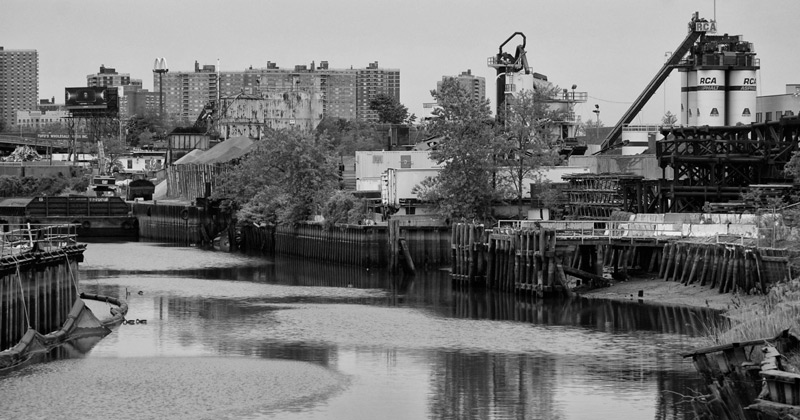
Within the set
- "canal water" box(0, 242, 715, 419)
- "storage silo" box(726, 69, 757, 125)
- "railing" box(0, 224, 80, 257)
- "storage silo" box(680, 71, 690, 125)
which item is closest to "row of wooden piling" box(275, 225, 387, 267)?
"canal water" box(0, 242, 715, 419)

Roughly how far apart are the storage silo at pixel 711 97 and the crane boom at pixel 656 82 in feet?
61.6

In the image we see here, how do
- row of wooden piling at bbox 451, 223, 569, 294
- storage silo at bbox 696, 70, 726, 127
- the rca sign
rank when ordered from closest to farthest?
row of wooden piling at bbox 451, 223, 569, 294, storage silo at bbox 696, 70, 726, 127, the rca sign

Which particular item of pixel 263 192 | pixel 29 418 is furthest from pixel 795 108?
pixel 29 418

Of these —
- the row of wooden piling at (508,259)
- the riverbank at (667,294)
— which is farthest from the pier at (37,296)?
the riverbank at (667,294)

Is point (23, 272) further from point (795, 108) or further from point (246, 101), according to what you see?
point (246, 101)

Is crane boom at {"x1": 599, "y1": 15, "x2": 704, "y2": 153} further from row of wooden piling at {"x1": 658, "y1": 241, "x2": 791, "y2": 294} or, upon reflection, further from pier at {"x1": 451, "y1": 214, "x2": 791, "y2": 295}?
row of wooden piling at {"x1": 658, "y1": 241, "x2": 791, "y2": 294}

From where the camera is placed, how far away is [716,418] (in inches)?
1377

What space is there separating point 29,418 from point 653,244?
42.0 metres

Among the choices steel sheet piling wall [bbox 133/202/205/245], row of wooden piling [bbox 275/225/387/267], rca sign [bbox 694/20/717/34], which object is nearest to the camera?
row of wooden piling [bbox 275/225/387/267]

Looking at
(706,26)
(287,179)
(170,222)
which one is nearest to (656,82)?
(706,26)

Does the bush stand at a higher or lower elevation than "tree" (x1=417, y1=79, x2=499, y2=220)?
lower

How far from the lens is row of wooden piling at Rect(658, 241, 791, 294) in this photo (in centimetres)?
6047

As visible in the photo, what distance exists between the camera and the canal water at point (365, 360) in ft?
137

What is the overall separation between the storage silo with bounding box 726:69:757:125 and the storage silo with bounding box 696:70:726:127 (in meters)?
0.74
